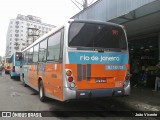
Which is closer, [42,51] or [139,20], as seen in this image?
[42,51]

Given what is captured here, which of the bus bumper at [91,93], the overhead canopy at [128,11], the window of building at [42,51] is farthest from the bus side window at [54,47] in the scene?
the overhead canopy at [128,11]

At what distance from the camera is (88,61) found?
7.16m

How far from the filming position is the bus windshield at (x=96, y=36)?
23.6 ft

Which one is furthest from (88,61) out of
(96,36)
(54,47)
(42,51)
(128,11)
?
Result: (128,11)

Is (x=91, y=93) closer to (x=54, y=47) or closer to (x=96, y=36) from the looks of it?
(x=96, y=36)

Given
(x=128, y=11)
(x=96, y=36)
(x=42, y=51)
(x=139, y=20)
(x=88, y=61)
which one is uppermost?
(x=128, y=11)

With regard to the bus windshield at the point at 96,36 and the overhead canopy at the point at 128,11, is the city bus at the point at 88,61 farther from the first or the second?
the overhead canopy at the point at 128,11

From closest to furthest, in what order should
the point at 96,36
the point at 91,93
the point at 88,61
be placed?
the point at 91,93, the point at 88,61, the point at 96,36

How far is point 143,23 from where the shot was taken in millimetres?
12281

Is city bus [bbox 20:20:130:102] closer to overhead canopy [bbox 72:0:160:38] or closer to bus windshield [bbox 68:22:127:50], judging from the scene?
bus windshield [bbox 68:22:127:50]

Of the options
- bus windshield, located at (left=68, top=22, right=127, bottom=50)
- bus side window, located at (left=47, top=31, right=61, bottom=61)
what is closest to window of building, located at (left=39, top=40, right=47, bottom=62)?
bus side window, located at (left=47, top=31, right=61, bottom=61)

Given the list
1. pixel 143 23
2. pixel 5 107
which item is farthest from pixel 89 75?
pixel 143 23

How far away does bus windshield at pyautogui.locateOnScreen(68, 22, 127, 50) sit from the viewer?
7207 millimetres

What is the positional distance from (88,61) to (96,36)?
917mm
